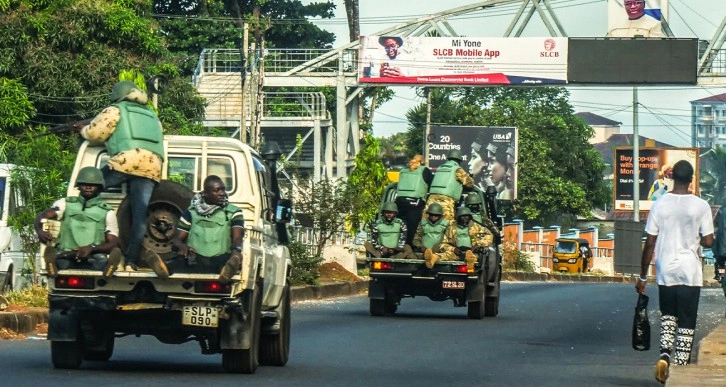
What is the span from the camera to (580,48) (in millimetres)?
55000

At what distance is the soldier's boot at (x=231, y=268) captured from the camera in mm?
11312

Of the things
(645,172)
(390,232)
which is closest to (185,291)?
(390,232)

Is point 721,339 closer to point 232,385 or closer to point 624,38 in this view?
point 232,385

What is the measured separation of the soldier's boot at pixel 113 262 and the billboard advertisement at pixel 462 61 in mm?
44086

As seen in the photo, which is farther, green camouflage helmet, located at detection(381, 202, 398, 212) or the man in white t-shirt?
green camouflage helmet, located at detection(381, 202, 398, 212)

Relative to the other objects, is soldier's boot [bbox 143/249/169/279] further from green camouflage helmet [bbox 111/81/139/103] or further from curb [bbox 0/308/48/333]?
curb [bbox 0/308/48/333]

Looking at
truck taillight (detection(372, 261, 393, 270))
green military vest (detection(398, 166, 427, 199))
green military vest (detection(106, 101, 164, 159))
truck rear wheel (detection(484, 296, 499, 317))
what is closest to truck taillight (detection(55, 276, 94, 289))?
green military vest (detection(106, 101, 164, 159))

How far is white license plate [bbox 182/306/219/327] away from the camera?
11.5 m

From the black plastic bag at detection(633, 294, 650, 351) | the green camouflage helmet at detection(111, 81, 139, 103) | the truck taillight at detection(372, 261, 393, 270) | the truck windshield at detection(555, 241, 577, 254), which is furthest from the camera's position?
the truck windshield at detection(555, 241, 577, 254)

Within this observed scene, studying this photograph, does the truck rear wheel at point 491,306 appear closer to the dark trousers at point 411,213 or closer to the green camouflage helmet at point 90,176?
the dark trousers at point 411,213

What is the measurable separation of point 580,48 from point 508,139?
18.7 m

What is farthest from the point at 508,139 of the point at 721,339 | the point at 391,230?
the point at 721,339

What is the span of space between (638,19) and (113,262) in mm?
46321

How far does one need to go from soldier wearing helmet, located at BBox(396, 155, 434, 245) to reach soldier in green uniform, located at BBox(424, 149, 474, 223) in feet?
0.69
